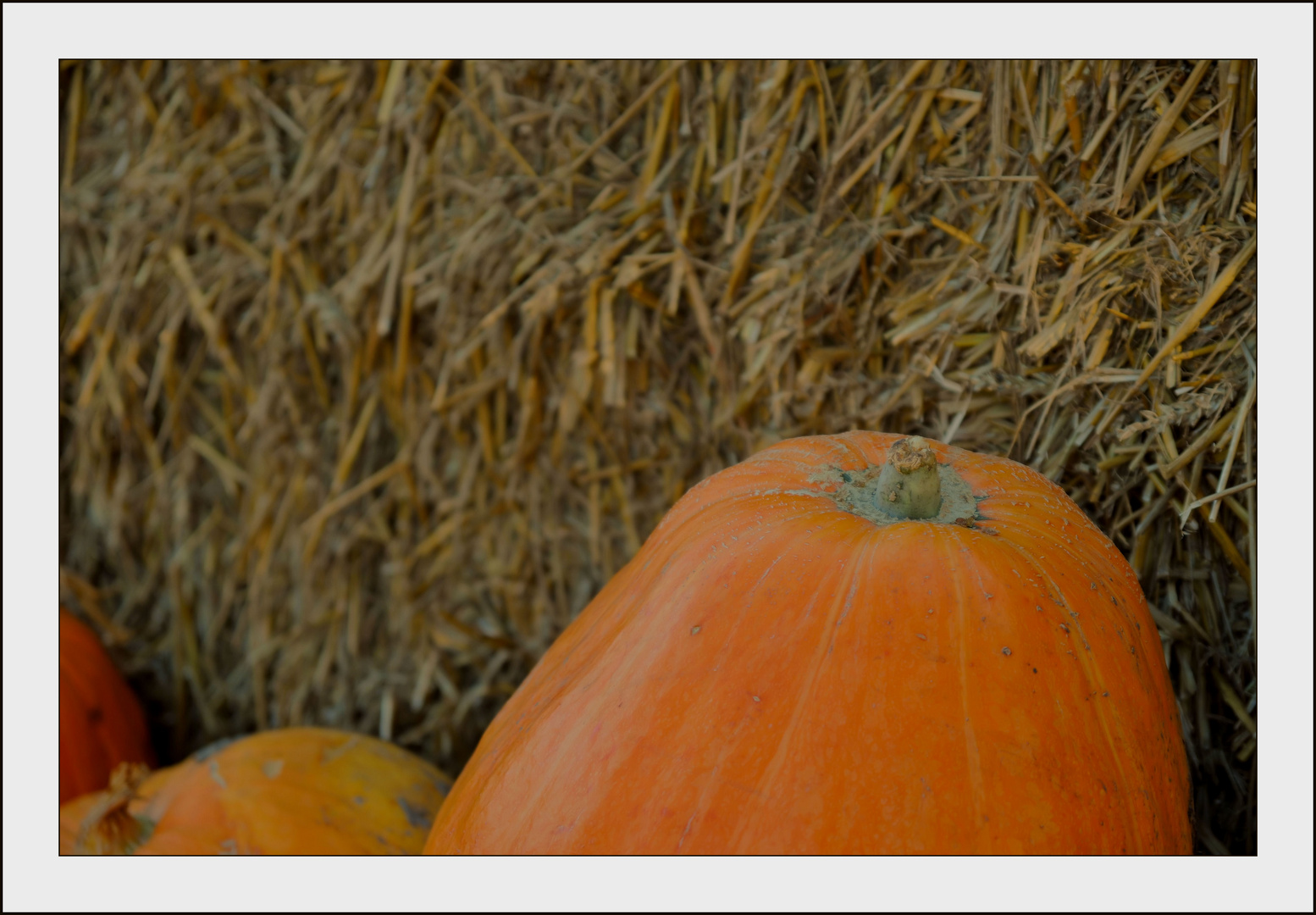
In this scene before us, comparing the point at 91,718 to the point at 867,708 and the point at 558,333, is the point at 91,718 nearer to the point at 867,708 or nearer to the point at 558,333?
the point at 558,333

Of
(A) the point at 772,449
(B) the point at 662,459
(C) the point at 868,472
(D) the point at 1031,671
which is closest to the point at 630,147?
(B) the point at 662,459

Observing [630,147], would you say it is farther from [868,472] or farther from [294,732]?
[294,732]

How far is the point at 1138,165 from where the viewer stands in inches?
46.5

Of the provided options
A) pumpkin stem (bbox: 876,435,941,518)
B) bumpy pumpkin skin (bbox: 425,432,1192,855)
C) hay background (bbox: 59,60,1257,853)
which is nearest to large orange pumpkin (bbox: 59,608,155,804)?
hay background (bbox: 59,60,1257,853)

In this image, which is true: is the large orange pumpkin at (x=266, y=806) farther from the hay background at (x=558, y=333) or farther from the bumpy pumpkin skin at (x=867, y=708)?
the bumpy pumpkin skin at (x=867, y=708)

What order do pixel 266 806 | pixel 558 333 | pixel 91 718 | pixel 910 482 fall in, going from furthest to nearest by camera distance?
pixel 91 718 → pixel 558 333 → pixel 266 806 → pixel 910 482

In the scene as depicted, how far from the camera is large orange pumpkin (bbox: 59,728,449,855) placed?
1366 millimetres

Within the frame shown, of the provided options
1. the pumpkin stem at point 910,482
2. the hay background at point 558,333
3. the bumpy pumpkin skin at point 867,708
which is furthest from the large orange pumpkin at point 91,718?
the pumpkin stem at point 910,482

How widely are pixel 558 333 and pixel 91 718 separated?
1.17 metres

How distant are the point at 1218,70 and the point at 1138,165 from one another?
0.13m

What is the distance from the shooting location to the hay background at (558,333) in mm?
1192

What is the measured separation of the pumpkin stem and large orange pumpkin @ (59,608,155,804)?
155cm

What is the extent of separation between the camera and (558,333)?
1.56 metres

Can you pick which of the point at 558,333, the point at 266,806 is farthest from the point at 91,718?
the point at 558,333
